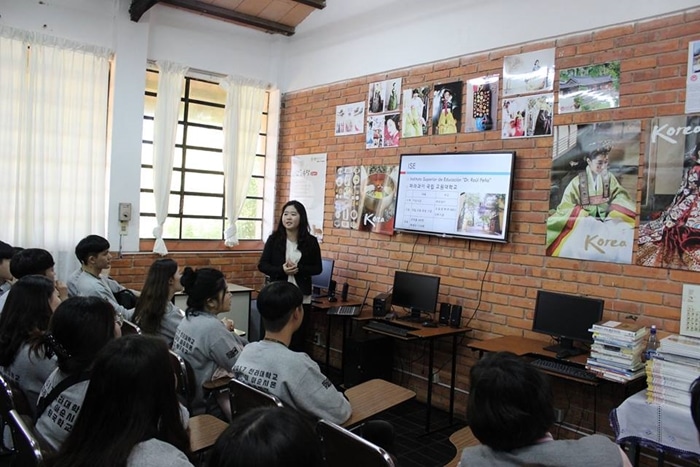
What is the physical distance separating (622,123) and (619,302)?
1.15 metres

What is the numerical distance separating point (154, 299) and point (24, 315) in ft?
2.88

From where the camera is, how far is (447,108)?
4508 millimetres

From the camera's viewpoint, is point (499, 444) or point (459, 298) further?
point (459, 298)

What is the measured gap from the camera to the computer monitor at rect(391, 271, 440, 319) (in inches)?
170

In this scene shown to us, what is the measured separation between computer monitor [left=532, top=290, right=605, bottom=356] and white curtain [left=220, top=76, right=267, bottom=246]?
11.6 ft

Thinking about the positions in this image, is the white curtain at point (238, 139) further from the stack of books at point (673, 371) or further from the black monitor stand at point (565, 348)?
the stack of books at point (673, 371)

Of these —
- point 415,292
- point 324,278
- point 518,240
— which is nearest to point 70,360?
point 415,292

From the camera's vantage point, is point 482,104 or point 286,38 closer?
point 482,104

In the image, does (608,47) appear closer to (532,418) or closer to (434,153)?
(434,153)

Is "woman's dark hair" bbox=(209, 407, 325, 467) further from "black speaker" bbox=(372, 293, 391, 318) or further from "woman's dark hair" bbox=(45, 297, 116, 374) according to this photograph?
"black speaker" bbox=(372, 293, 391, 318)

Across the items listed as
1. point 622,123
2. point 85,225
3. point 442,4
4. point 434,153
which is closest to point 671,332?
point 622,123

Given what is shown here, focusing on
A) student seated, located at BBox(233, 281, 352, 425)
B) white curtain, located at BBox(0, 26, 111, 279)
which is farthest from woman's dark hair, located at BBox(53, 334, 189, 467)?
white curtain, located at BBox(0, 26, 111, 279)

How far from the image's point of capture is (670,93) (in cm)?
329

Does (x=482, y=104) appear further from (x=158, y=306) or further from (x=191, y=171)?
(x=191, y=171)
